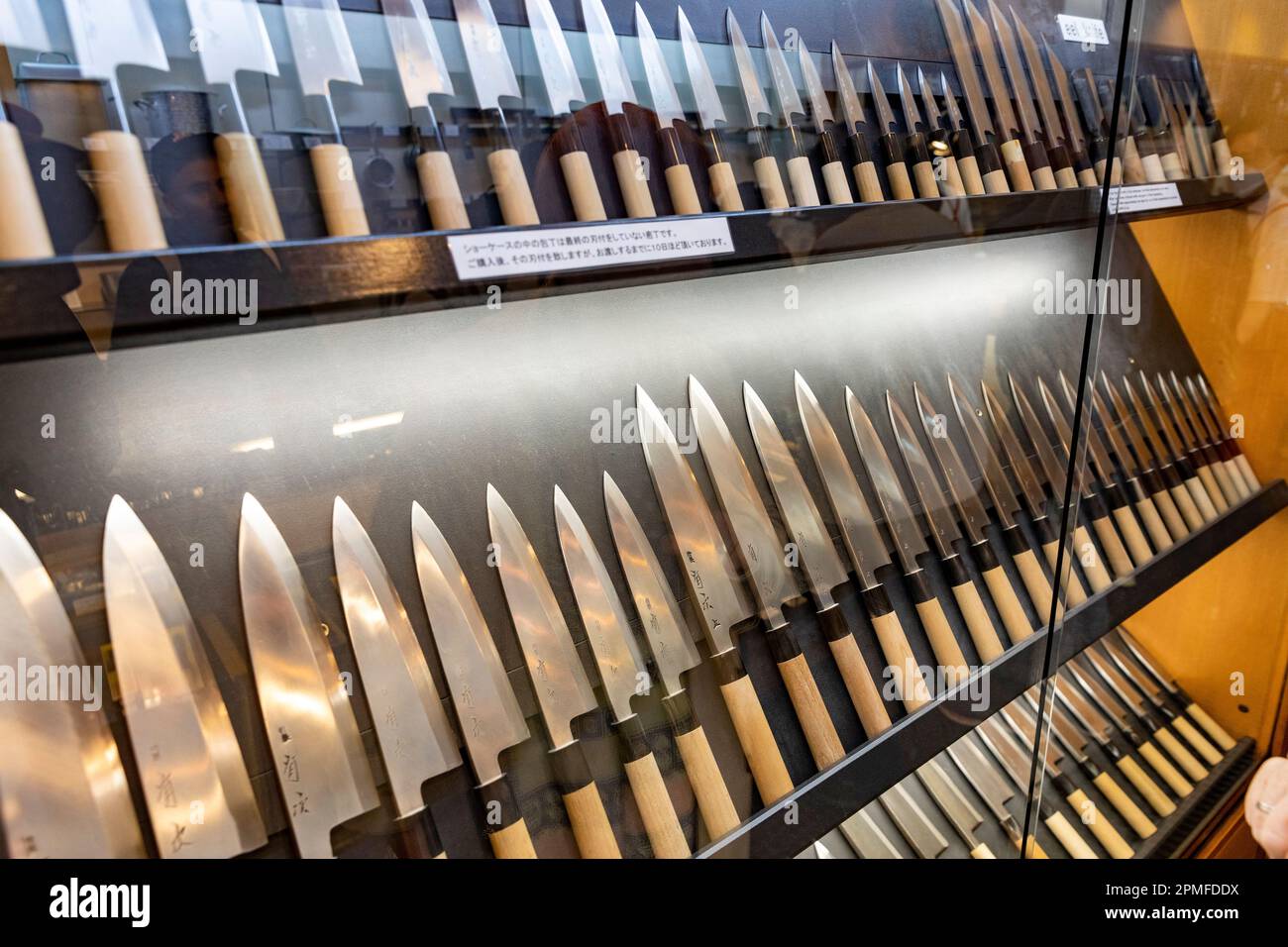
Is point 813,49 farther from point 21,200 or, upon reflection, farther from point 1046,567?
point 21,200

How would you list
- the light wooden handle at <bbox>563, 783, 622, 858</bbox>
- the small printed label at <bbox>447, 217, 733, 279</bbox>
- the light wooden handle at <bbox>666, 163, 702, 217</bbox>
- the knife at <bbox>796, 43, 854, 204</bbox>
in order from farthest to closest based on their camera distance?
1. the knife at <bbox>796, 43, 854, 204</bbox>
2. the light wooden handle at <bbox>666, 163, 702, 217</bbox>
3. the light wooden handle at <bbox>563, 783, 622, 858</bbox>
4. the small printed label at <bbox>447, 217, 733, 279</bbox>

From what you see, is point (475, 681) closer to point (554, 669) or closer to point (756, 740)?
point (554, 669)

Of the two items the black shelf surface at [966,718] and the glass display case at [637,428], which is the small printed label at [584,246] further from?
the black shelf surface at [966,718]

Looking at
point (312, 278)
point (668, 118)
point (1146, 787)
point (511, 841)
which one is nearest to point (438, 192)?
point (312, 278)

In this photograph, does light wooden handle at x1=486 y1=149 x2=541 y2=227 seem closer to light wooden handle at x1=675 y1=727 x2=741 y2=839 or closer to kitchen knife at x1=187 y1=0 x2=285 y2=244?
kitchen knife at x1=187 y1=0 x2=285 y2=244

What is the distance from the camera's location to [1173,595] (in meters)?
0.97

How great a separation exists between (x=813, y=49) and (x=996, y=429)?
0.48m

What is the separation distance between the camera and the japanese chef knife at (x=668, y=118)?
2.38 ft

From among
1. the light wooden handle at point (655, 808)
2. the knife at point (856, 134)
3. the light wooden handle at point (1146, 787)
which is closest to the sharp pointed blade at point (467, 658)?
the light wooden handle at point (655, 808)

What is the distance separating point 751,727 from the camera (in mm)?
701

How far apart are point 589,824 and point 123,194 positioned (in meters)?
0.55

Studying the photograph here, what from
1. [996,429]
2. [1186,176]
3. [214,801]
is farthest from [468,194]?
[1186,176]

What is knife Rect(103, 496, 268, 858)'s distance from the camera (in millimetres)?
473

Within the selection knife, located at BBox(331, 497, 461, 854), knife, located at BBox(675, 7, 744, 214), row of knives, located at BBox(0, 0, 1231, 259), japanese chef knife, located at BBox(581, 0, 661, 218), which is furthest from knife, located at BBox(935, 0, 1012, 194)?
knife, located at BBox(331, 497, 461, 854)
